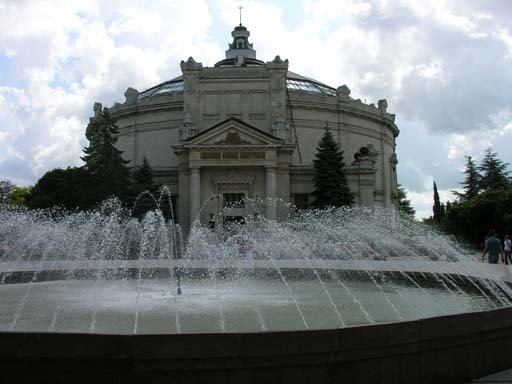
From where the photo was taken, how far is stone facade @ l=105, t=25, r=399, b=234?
136ft

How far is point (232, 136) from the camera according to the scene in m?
41.0

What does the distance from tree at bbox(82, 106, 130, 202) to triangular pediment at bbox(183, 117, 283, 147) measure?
210 inches

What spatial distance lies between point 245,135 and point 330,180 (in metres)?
7.53

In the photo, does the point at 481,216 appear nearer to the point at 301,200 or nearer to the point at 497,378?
the point at 301,200

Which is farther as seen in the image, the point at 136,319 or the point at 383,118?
the point at 383,118

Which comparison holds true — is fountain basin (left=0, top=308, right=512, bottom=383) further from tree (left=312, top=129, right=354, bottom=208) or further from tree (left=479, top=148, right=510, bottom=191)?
tree (left=479, top=148, right=510, bottom=191)

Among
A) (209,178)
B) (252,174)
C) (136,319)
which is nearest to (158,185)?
(209,178)

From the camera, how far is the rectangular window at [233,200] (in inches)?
1665

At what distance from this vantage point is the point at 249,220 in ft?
135

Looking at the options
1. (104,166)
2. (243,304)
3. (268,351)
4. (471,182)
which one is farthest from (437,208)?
(268,351)

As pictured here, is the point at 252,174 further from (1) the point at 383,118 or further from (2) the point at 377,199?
(1) the point at 383,118

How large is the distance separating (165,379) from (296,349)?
3.88 ft

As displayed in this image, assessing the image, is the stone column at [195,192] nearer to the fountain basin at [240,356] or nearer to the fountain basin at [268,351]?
the fountain basin at [268,351]

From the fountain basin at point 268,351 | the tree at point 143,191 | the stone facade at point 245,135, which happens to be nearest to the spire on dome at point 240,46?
the stone facade at point 245,135
